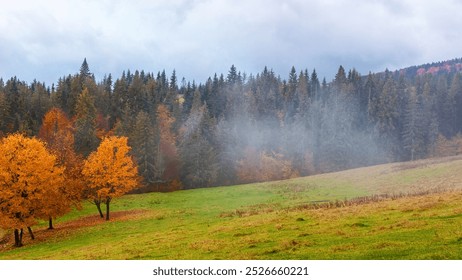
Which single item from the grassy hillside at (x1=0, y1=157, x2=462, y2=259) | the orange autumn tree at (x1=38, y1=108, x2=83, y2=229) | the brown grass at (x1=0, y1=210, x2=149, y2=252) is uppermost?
the orange autumn tree at (x1=38, y1=108, x2=83, y2=229)

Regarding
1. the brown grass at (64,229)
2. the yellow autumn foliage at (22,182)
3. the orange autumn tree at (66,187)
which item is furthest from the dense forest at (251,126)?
the yellow autumn foliage at (22,182)

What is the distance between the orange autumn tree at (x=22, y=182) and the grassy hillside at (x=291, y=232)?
9.99 ft

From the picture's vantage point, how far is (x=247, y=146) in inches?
5037

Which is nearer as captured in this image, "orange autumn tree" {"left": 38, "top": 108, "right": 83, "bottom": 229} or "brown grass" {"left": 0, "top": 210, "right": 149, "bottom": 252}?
"brown grass" {"left": 0, "top": 210, "right": 149, "bottom": 252}

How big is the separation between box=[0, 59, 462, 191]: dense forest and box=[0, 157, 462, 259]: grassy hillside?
1813 inches

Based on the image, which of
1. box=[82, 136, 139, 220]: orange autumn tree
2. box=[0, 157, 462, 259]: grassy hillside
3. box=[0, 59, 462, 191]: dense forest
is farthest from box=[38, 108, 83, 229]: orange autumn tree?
box=[0, 59, 462, 191]: dense forest

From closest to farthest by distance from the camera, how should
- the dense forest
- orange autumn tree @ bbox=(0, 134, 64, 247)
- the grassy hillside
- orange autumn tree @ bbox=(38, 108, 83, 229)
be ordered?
the grassy hillside, orange autumn tree @ bbox=(0, 134, 64, 247), orange autumn tree @ bbox=(38, 108, 83, 229), the dense forest

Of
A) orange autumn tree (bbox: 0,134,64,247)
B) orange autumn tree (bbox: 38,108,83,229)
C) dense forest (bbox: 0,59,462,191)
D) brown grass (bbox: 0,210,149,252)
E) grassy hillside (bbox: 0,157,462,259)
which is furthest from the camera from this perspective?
dense forest (bbox: 0,59,462,191)

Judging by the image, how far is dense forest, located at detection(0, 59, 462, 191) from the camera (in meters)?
104

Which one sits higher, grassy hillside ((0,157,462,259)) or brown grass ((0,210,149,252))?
grassy hillside ((0,157,462,259))

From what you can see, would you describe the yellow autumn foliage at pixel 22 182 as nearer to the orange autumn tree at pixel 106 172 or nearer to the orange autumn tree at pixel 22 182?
the orange autumn tree at pixel 22 182

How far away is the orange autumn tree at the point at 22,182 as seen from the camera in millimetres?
40438

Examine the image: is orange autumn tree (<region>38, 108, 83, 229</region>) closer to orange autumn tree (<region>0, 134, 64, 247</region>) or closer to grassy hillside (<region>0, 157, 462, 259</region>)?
orange autumn tree (<region>0, 134, 64, 247</region>)
